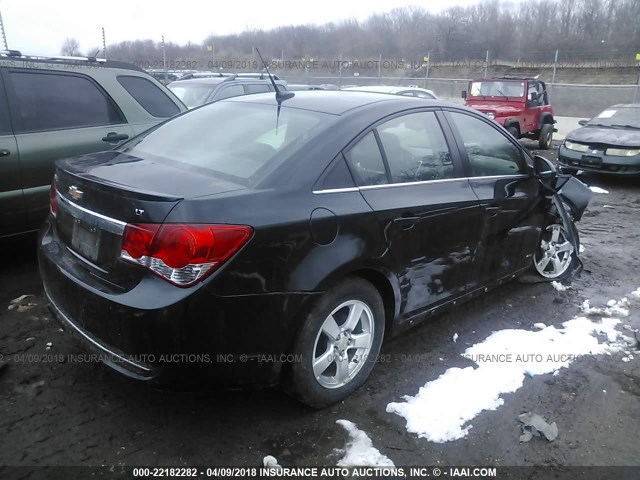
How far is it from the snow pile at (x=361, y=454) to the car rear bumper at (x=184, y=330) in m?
0.51

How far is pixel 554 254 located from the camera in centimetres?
468

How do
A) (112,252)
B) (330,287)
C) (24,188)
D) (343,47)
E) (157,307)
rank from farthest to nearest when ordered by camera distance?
(343,47), (24,188), (330,287), (112,252), (157,307)

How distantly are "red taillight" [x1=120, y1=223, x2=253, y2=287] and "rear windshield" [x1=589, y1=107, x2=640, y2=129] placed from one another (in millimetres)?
10289

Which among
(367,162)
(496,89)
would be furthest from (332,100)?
(496,89)

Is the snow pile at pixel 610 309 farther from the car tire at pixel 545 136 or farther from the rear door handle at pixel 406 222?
the car tire at pixel 545 136

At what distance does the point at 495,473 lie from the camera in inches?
95.9

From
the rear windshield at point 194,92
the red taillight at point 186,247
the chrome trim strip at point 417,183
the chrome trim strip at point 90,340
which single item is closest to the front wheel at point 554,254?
the chrome trim strip at point 417,183

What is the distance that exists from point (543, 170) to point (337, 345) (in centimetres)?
253

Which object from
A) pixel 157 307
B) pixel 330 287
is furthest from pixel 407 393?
pixel 157 307

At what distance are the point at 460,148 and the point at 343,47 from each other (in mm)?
68492

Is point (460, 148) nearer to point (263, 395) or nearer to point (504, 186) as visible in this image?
point (504, 186)

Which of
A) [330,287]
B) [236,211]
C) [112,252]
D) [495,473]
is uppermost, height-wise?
[236,211]

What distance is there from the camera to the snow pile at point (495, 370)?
2776mm

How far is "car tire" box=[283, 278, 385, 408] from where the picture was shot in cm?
254
